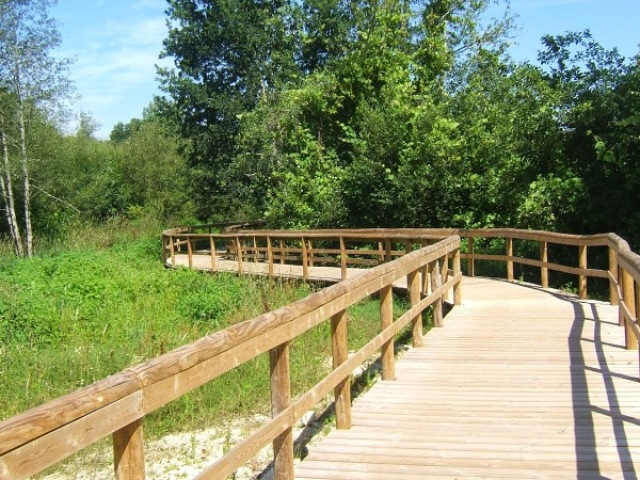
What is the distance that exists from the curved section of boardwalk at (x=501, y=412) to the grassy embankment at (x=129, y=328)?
1679mm

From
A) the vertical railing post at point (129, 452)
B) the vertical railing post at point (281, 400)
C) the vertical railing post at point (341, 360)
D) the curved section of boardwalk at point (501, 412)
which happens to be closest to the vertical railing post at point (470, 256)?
the curved section of boardwalk at point (501, 412)

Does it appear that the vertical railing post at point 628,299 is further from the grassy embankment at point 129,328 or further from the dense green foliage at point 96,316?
the dense green foliage at point 96,316

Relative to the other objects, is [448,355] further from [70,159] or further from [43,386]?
[70,159]

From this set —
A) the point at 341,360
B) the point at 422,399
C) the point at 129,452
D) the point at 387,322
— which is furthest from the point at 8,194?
the point at 129,452

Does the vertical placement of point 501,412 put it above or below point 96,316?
above

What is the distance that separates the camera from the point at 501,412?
5094mm

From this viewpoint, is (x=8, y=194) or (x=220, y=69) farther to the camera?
(x=220, y=69)

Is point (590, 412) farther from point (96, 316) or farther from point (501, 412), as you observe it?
point (96, 316)

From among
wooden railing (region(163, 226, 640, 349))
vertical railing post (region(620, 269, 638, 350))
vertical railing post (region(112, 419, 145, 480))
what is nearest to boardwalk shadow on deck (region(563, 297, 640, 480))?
vertical railing post (region(620, 269, 638, 350))

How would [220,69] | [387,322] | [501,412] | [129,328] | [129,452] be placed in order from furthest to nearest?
[220,69] < [129,328] < [387,322] < [501,412] < [129,452]

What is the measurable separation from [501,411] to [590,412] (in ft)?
2.04

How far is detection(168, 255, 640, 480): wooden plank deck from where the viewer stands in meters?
4.03

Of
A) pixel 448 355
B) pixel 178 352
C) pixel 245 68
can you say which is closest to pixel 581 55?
pixel 448 355

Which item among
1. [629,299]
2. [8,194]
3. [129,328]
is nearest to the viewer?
[629,299]
